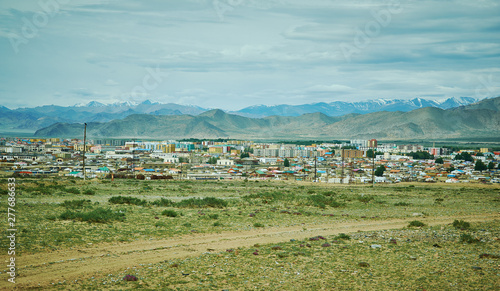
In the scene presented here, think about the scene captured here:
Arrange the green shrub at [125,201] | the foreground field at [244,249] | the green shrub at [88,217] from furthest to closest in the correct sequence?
the green shrub at [125,201]
the green shrub at [88,217]
the foreground field at [244,249]

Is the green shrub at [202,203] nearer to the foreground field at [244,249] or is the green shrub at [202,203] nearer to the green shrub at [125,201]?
the foreground field at [244,249]

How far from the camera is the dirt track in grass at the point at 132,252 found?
30.0 ft

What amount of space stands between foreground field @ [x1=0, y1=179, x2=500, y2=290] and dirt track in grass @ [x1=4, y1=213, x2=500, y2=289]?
0.09ft

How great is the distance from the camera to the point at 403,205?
24.2 m

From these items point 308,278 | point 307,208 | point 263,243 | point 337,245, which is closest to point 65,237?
point 263,243

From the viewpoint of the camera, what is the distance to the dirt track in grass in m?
9.13

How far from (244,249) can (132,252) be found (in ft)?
10.6

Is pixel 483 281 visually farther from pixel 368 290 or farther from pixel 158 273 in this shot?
pixel 158 273

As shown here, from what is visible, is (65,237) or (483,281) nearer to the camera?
(483,281)

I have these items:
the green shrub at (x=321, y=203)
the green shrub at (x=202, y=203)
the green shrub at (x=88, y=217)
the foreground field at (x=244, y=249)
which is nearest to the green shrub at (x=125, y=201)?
the foreground field at (x=244, y=249)

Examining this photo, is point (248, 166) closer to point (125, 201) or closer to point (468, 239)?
point (125, 201)

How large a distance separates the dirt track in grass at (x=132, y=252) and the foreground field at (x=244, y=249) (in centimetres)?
3

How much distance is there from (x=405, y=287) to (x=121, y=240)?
325 inches

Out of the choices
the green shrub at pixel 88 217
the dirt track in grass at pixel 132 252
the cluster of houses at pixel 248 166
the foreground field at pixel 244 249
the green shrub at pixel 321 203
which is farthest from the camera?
the cluster of houses at pixel 248 166
